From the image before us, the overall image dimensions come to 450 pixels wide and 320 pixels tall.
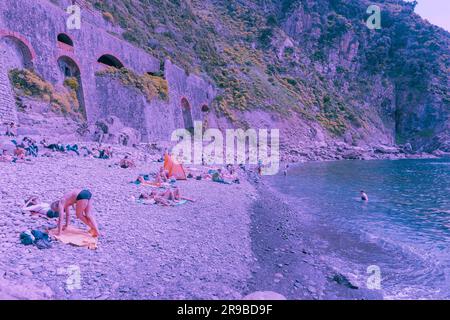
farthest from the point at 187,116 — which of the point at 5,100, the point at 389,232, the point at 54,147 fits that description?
the point at 389,232

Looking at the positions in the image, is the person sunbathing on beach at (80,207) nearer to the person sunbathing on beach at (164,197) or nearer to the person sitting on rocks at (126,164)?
the person sunbathing on beach at (164,197)

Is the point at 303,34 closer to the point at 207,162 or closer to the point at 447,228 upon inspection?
the point at 207,162

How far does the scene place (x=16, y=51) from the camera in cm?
1784

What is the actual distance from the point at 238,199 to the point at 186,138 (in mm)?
21381

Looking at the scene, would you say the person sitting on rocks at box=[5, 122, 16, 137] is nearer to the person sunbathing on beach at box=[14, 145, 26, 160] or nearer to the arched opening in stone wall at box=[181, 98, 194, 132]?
the person sunbathing on beach at box=[14, 145, 26, 160]

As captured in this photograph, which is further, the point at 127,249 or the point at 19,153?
the point at 19,153

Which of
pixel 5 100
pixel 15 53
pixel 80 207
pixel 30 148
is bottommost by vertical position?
pixel 80 207

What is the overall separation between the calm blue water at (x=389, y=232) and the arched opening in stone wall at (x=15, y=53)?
17.1 metres

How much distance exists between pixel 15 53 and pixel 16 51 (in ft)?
0.63

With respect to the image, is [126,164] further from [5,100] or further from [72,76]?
[72,76]

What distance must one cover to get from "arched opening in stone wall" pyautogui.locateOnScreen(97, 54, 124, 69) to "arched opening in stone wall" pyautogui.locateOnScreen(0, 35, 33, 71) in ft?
26.5

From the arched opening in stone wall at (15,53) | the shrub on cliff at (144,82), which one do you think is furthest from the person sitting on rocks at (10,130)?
the shrub on cliff at (144,82)

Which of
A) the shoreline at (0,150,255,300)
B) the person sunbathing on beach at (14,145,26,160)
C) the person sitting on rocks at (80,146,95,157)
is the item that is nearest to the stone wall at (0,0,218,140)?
the person sitting on rocks at (80,146,95,157)

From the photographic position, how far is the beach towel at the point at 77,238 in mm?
5379
